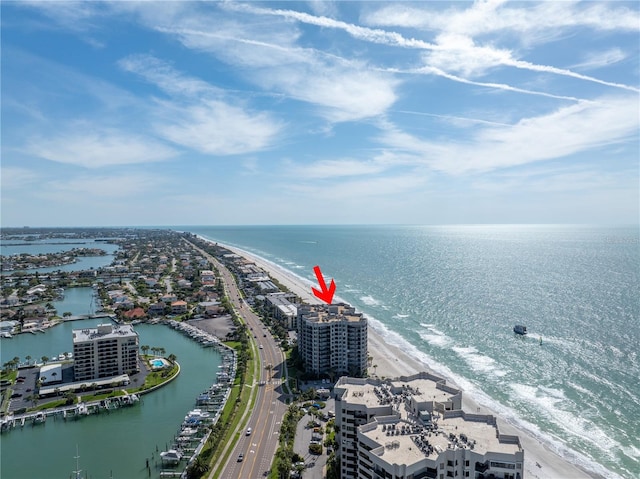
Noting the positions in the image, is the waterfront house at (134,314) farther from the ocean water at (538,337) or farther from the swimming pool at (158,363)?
the ocean water at (538,337)

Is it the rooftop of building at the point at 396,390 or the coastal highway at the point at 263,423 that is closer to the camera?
the rooftop of building at the point at 396,390

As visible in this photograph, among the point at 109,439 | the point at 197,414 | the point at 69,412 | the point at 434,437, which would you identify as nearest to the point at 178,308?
the point at 69,412

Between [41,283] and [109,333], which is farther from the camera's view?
[41,283]

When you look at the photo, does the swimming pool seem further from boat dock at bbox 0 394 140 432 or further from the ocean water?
the ocean water

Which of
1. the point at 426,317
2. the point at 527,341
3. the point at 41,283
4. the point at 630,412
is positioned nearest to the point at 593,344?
the point at 527,341

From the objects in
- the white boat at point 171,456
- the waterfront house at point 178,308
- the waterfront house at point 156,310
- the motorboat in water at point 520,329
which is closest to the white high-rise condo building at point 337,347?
the white boat at point 171,456

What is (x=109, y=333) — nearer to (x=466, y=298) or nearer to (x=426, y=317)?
(x=426, y=317)

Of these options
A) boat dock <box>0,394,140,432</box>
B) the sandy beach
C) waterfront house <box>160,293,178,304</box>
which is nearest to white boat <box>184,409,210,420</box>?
boat dock <box>0,394,140,432</box>
